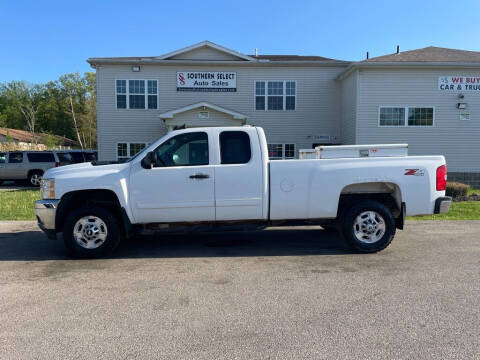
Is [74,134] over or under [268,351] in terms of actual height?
over

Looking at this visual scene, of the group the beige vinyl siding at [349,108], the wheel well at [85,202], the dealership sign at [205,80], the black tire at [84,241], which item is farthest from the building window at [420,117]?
the black tire at [84,241]

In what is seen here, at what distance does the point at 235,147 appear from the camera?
5891mm

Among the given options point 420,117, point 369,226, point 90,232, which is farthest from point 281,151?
point 90,232

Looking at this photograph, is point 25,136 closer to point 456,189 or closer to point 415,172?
point 456,189

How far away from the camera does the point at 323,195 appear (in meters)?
5.84

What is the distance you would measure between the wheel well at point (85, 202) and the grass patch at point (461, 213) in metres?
7.22

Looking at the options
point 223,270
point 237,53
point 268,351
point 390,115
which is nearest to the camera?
point 268,351

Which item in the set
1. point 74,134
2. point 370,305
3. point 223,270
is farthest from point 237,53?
point 74,134

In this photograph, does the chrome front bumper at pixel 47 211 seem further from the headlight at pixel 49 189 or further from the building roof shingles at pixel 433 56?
the building roof shingles at pixel 433 56

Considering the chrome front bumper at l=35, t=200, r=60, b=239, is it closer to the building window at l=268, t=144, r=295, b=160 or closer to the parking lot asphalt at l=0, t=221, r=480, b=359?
the parking lot asphalt at l=0, t=221, r=480, b=359

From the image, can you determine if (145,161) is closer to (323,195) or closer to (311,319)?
(323,195)

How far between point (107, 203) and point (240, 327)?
3398mm

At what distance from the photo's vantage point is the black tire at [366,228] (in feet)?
19.4

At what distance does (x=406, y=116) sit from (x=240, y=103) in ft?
26.9
